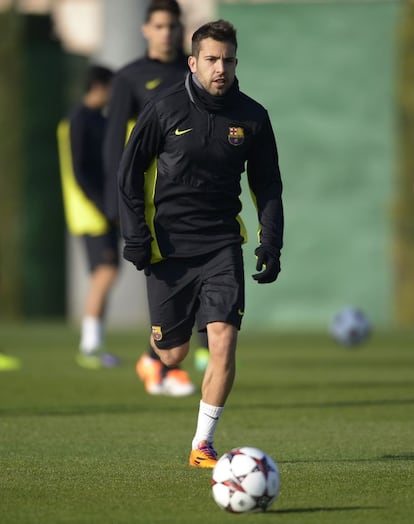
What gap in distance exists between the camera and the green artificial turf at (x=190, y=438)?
20.6ft

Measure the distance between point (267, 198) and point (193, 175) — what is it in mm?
396

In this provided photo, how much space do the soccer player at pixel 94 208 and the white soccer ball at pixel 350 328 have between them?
326 centimetres

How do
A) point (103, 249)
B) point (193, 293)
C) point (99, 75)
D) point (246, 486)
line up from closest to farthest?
point (246, 486) < point (193, 293) < point (99, 75) < point (103, 249)

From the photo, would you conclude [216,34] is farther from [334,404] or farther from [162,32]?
[334,404]

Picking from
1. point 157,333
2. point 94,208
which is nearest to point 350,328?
point 94,208

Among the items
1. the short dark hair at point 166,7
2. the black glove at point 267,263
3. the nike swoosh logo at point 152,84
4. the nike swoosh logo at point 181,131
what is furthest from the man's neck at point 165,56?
the black glove at point 267,263

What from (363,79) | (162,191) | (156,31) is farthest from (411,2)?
(162,191)

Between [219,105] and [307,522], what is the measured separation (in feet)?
8.19

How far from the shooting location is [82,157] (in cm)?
1365

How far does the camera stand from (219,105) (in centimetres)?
764

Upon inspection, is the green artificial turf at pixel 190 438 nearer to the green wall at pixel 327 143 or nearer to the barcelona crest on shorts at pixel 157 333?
the barcelona crest on shorts at pixel 157 333

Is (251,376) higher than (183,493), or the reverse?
(183,493)

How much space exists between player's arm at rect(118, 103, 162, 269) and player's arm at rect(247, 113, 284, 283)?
0.52 meters

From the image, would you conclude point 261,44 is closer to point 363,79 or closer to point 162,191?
point 363,79
